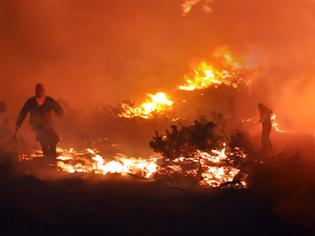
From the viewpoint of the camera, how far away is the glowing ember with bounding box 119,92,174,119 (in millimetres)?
28594

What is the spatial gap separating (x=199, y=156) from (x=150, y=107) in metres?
7.35

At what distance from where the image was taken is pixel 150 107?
29.0 meters

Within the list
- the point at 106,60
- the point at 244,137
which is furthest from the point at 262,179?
the point at 106,60

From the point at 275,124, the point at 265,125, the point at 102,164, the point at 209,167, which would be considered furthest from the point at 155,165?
the point at 275,124

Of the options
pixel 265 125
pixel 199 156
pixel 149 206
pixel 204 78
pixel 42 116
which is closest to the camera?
pixel 149 206

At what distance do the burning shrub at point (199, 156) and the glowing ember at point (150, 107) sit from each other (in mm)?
5649

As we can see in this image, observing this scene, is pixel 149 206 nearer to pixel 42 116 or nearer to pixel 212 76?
pixel 42 116

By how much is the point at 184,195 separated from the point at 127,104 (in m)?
11.9

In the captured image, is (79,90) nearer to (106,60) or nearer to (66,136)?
(106,60)

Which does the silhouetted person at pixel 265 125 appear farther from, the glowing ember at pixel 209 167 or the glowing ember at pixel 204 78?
the glowing ember at pixel 204 78

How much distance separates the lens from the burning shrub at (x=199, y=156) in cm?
2084

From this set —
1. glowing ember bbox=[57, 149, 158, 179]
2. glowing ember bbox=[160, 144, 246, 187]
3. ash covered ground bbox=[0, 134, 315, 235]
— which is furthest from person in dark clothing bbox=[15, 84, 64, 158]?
glowing ember bbox=[160, 144, 246, 187]

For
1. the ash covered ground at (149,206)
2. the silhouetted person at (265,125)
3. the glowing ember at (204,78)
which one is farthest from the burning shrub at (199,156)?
the glowing ember at (204,78)

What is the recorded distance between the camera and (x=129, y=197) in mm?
18125
